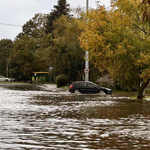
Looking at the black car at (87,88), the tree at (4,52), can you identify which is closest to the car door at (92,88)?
the black car at (87,88)

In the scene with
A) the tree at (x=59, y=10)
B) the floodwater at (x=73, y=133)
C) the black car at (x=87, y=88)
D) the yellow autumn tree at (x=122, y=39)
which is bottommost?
the floodwater at (x=73, y=133)

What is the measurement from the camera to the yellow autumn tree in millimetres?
30484

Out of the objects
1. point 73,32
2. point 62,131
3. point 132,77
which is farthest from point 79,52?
point 62,131

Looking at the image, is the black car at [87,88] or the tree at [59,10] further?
the tree at [59,10]

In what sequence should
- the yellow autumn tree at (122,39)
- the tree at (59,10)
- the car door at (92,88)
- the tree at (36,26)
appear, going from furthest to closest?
1. the tree at (36,26)
2. the tree at (59,10)
3. the car door at (92,88)
4. the yellow autumn tree at (122,39)

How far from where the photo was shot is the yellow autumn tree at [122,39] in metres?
30.5

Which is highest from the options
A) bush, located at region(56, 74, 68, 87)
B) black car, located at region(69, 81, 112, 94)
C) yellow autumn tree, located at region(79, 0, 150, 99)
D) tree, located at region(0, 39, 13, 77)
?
tree, located at region(0, 39, 13, 77)

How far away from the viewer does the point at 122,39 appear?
103 feet

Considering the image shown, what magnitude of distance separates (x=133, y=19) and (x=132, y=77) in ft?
14.4

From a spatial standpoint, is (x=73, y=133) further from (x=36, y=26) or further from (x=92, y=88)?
(x=36, y=26)

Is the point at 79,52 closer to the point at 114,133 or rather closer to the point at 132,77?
the point at 132,77

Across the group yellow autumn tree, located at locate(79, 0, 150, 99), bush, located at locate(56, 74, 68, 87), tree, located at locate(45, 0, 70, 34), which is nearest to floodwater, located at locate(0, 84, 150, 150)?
yellow autumn tree, located at locate(79, 0, 150, 99)

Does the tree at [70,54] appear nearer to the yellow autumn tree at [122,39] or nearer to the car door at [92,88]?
the car door at [92,88]

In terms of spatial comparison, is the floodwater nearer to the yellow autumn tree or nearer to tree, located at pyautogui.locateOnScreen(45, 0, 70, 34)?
the yellow autumn tree
